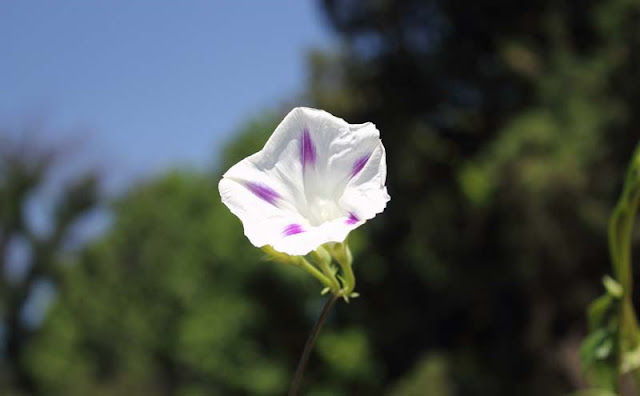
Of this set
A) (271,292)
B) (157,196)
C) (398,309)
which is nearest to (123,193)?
(157,196)

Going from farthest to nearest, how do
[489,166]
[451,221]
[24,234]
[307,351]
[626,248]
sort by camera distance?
[24,234]
[451,221]
[489,166]
[626,248]
[307,351]

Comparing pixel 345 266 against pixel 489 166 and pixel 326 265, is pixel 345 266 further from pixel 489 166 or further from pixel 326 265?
pixel 489 166

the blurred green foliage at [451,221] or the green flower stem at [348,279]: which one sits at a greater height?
the green flower stem at [348,279]

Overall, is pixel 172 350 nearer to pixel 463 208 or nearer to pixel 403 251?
pixel 403 251

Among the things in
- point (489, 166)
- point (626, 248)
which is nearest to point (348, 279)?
point (626, 248)

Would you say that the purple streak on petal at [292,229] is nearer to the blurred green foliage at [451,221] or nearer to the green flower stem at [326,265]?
the green flower stem at [326,265]

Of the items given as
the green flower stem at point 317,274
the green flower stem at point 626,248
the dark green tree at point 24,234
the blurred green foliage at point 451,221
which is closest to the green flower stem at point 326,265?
the green flower stem at point 317,274
